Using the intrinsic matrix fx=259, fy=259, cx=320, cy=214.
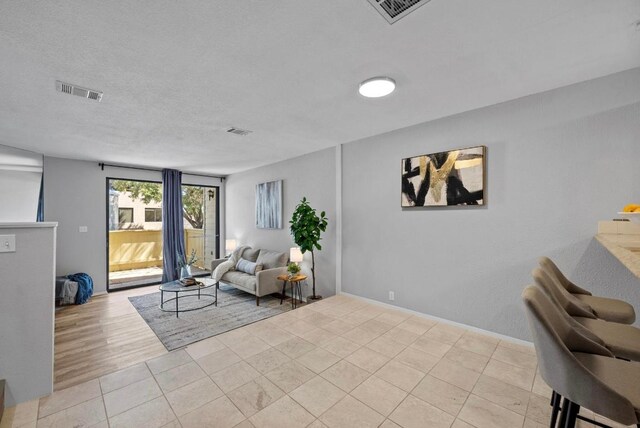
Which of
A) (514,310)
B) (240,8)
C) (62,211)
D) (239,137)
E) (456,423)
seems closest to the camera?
(240,8)

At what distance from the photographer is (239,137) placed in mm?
3926

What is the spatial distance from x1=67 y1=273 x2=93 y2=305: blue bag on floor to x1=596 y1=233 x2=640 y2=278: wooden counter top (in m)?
6.84

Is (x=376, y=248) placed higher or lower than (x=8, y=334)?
higher

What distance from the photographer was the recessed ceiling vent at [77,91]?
231 cm

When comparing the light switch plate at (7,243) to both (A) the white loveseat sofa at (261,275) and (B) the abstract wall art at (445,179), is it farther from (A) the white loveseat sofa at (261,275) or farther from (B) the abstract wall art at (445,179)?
(B) the abstract wall art at (445,179)

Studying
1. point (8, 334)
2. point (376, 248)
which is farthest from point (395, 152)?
point (8, 334)

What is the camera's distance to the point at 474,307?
115 inches

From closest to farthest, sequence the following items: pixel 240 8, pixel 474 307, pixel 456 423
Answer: pixel 240 8 → pixel 456 423 → pixel 474 307

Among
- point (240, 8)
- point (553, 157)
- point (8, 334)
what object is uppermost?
point (240, 8)

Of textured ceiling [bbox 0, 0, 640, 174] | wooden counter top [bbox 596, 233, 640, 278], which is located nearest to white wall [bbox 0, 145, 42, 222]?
textured ceiling [bbox 0, 0, 640, 174]

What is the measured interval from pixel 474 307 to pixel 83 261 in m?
6.84

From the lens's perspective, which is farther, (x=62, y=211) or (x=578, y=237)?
(x=62, y=211)

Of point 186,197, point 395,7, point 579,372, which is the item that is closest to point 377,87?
point 395,7

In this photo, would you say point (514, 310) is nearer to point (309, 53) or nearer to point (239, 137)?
point (309, 53)
